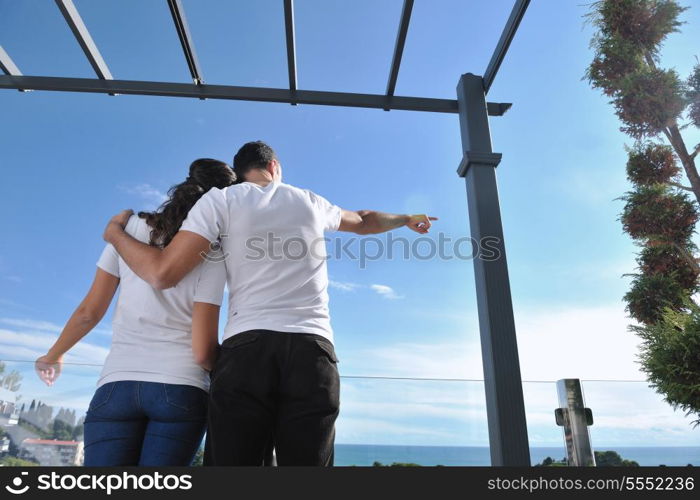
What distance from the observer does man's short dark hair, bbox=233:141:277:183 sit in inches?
52.7

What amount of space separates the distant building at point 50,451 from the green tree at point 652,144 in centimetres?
664

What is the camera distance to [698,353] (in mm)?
4746

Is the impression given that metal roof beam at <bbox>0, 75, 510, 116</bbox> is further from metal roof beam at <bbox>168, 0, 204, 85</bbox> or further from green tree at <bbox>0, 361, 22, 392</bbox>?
green tree at <bbox>0, 361, 22, 392</bbox>

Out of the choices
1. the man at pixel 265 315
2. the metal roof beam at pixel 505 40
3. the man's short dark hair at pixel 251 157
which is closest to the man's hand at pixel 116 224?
the man at pixel 265 315

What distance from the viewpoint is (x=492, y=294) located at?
2.25 metres

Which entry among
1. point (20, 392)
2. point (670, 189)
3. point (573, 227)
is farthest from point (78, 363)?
Result: point (573, 227)

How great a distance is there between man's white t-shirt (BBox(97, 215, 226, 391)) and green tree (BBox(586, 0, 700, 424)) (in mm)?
6732

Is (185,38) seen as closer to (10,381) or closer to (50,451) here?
(10,381)

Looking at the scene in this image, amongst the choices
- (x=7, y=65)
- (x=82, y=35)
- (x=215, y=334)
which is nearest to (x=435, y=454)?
(x=215, y=334)

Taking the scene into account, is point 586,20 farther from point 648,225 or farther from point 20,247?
point 20,247

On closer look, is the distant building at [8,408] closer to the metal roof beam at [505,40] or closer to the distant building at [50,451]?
the distant building at [50,451]

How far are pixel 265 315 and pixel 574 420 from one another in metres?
1.96

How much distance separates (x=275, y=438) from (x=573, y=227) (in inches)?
693

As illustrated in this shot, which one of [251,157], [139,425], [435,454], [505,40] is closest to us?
[139,425]
